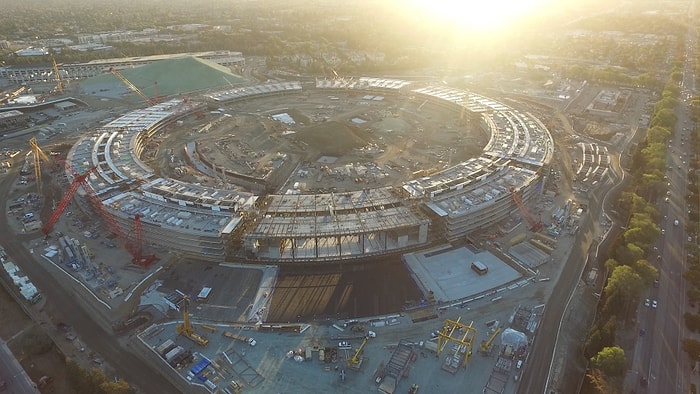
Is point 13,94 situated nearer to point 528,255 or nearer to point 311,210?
point 311,210

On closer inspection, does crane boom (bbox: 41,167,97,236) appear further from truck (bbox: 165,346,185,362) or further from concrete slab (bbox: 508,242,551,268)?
concrete slab (bbox: 508,242,551,268)

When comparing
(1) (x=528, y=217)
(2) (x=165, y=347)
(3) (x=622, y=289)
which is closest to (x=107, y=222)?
(2) (x=165, y=347)

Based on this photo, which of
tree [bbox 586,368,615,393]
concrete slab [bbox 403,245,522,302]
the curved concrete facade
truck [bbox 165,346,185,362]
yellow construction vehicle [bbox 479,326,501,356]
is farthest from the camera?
the curved concrete facade

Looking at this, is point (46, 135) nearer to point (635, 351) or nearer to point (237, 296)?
point (237, 296)

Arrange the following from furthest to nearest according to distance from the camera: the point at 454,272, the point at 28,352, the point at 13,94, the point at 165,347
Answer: the point at 13,94
the point at 454,272
the point at 28,352
the point at 165,347

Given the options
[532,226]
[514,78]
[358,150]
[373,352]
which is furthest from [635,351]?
[514,78]

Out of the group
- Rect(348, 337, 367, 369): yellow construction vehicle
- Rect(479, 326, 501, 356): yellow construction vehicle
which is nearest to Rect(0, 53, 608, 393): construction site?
Rect(479, 326, 501, 356): yellow construction vehicle
